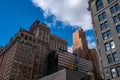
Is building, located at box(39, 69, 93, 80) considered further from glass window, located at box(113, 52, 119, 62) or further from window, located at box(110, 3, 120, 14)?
window, located at box(110, 3, 120, 14)

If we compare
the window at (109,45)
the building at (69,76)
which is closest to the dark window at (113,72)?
the window at (109,45)

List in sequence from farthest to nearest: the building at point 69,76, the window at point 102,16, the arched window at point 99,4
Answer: the arched window at point 99,4
the building at point 69,76
the window at point 102,16

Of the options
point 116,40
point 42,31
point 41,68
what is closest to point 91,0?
point 116,40

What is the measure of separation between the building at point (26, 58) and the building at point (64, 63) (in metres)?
8.40

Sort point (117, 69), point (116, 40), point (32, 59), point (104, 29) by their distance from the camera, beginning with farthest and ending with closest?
point (32, 59), point (104, 29), point (116, 40), point (117, 69)

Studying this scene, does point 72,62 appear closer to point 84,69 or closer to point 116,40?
point 84,69

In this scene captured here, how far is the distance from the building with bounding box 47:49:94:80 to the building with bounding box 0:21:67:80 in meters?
8.40

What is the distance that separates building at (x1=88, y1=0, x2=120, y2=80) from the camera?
40844 millimetres

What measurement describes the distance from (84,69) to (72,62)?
16.2 meters

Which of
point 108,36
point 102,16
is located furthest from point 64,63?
point 108,36

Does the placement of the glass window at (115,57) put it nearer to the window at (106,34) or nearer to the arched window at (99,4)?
the window at (106,34)

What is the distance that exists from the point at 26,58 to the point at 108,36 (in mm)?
110827

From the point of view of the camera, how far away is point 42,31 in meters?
180

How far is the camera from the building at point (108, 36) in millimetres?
40844
